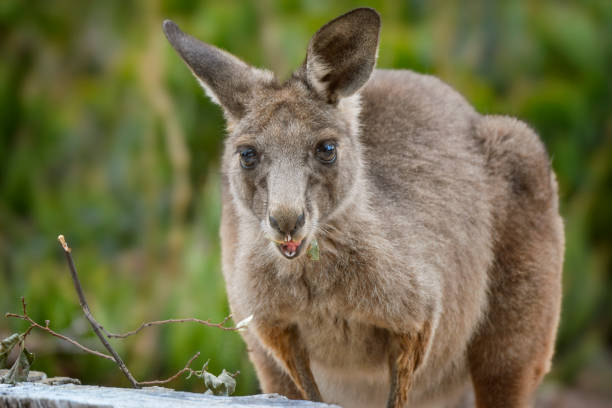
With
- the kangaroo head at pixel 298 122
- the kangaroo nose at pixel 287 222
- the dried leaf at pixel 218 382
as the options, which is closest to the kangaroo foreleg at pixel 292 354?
the dried leaf at pixel 218 382

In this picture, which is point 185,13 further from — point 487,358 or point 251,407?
point 251,407

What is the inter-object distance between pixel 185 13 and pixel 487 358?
5.50 m

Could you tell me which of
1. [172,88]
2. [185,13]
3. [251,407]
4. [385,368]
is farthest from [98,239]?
[251,407]

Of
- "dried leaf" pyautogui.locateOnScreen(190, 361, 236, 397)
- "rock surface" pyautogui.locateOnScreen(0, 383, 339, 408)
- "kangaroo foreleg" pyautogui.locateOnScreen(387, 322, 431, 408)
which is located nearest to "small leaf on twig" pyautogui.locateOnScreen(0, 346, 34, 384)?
"rock surface" pyautogui.locateOnScreen(0, 383, 339, 408)

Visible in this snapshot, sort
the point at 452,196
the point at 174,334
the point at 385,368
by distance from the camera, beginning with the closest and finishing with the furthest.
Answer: the point at 385,368 → the point at 452,196 → the point at 174,334

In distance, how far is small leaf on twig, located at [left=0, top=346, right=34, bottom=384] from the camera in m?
3.33

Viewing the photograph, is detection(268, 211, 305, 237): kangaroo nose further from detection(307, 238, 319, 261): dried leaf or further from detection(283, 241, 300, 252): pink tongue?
detection(307, 238, 319, 261): dried leaf

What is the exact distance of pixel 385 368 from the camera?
4.12m

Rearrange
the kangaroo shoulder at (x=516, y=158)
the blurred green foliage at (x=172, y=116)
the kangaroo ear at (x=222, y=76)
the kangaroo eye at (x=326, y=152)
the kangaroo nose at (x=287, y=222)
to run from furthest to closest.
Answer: the blurred green foliage at (x=172, y=116) < the kangaroo shoulder at (x=516, y=158) < the kangaroo ear at (x=222, y=76) < the kangaroo eye at (x=326, y=152) < the kangaroo nose at (x=287, y=222)

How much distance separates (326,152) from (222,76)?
60 centimetres

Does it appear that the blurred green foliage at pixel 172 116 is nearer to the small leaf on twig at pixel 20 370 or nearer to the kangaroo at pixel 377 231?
the kangaroo at pixel 377 231

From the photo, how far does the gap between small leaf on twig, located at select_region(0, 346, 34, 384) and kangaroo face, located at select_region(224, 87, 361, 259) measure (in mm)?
1009

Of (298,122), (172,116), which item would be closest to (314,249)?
(298,122)

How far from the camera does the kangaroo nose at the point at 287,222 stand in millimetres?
3318
